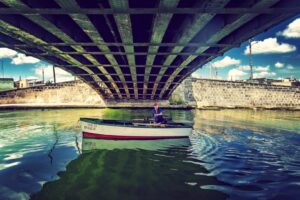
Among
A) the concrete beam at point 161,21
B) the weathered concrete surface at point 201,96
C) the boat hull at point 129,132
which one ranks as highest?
the concrete beam at point 161,21

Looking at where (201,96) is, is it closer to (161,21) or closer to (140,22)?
(140,22)

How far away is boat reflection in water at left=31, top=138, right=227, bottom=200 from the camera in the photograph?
6.62m

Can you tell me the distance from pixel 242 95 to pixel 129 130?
105 ft

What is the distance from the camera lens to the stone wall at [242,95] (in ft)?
129

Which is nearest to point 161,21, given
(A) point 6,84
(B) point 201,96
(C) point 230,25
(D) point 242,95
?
(C) point 230,25

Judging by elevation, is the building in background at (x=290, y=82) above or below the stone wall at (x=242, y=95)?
above

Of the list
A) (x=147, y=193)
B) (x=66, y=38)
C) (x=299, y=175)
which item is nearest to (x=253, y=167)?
(x=299, y=175)

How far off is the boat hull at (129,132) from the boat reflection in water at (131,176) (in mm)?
1689

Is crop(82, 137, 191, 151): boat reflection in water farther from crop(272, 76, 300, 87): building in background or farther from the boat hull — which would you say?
crop(272, 76, 300, 87): building in background

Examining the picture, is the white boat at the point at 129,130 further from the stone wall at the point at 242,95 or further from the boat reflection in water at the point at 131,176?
the stone wall at the point at 242,95

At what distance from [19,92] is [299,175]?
4015cm

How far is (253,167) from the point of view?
912 centimetres

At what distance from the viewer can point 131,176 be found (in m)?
8.01

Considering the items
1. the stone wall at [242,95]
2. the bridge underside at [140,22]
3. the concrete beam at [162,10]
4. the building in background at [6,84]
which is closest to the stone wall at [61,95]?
the stone wall at [242,95]
